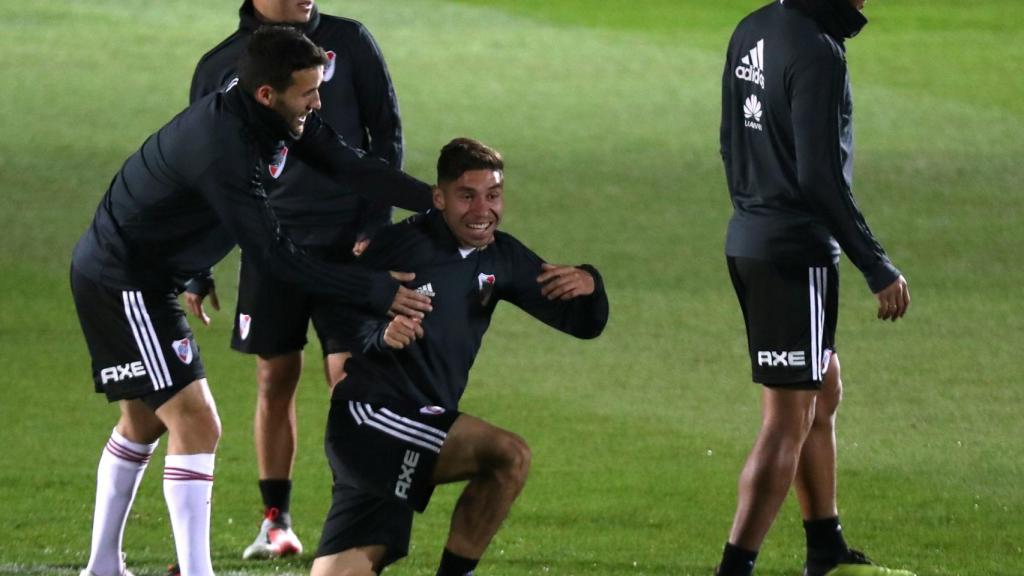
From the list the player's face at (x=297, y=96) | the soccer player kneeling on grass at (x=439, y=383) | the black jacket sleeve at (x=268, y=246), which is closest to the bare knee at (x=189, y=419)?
the soccer player kneeling on grass at (x=439, y=383)

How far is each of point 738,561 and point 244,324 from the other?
2.08 metres

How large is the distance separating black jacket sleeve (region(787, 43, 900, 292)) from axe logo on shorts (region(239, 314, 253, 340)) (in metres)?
2.22

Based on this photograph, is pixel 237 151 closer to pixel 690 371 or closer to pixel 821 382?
pixel 821 382

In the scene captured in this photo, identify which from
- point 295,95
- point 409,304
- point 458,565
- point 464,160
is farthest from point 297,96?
point 458,565

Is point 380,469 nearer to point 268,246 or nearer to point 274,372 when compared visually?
point 268,246

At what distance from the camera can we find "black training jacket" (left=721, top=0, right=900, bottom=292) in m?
6.41

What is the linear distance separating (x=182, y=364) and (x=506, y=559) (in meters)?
1.57

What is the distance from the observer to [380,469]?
6.02m

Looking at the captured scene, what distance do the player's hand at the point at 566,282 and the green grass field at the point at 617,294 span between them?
1408 millimetres

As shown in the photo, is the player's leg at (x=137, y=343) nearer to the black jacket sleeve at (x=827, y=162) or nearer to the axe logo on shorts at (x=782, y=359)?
the axe logo on shorts at (x=782, y=359)

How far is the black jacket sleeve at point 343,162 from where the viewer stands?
6.78 m

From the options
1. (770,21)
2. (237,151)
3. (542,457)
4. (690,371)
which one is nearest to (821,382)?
(770,21)

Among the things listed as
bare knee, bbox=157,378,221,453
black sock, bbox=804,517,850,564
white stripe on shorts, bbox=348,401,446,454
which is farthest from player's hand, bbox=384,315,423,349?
black sock, bbox=804,517,850,564

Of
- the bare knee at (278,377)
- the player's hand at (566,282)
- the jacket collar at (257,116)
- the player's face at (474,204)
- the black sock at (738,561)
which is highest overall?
the jacket collar at (257,116)
